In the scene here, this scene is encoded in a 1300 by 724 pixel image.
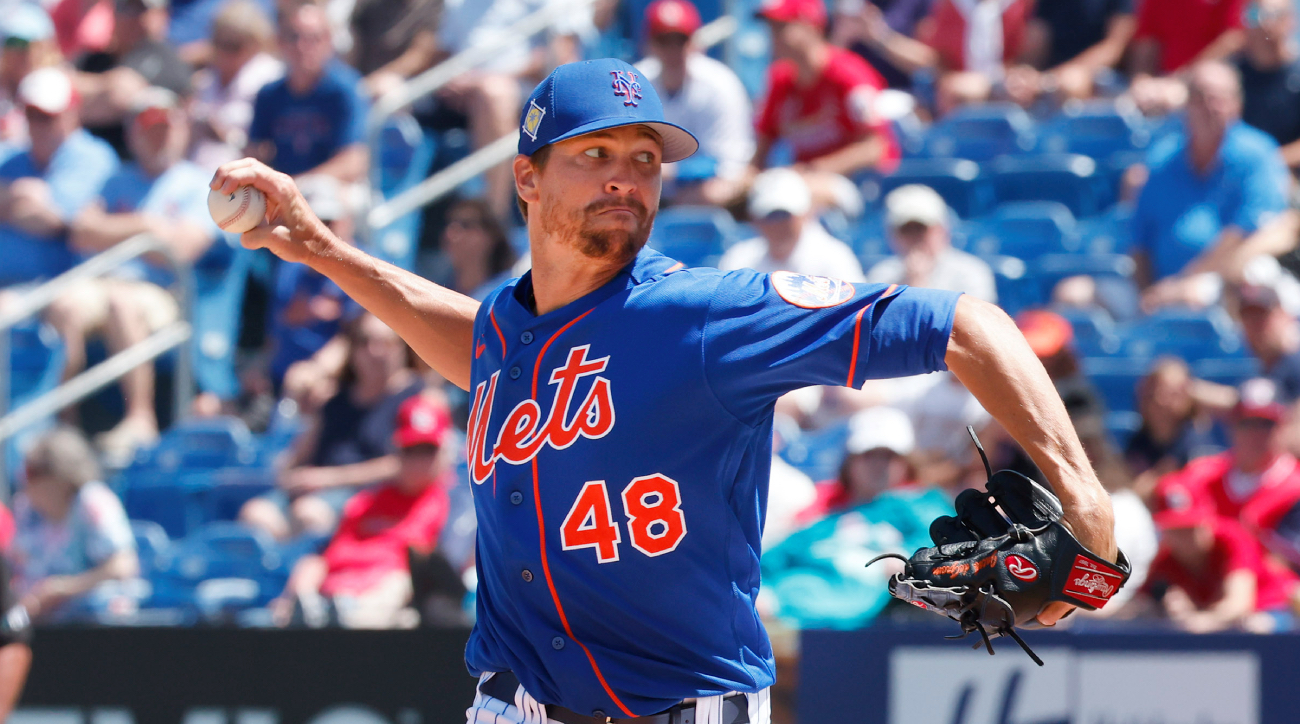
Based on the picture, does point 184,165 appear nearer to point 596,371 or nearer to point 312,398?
point 312,398

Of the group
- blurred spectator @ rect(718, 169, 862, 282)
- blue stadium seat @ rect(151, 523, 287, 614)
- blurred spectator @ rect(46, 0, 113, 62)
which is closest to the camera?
blue stadium seat @ rect(151, 523, 287, 614)

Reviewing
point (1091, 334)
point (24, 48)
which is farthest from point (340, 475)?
point (24, 48)

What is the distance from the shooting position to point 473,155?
A: 9.02 metres

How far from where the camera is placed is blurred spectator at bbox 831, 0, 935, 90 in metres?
9.54

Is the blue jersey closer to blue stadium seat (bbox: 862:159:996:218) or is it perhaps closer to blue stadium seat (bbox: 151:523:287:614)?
blue stadium seat (bbox: 151:523:287:614)

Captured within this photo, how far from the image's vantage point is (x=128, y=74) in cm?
978

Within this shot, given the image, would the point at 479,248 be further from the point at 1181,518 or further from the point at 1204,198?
the point at 1181,518

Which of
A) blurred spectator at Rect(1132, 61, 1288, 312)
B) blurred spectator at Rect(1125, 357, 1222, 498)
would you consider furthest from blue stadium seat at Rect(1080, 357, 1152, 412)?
blurred spectator at Rect(1125, 357, 1222, 498)

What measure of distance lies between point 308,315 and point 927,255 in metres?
3.18

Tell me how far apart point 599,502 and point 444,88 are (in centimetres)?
710

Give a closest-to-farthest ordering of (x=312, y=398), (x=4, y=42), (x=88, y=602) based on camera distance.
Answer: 1. (x=88, y=602)
2. (x=312, y=398)
3. (x=4, y=42)

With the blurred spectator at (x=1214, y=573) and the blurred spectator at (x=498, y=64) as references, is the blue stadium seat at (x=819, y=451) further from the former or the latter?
the blurred spectator at (x=498, y=64)

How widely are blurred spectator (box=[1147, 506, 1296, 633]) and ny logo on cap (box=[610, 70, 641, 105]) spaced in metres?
3.41

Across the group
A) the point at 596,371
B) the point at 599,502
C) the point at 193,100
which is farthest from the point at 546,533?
the point at 193,100
